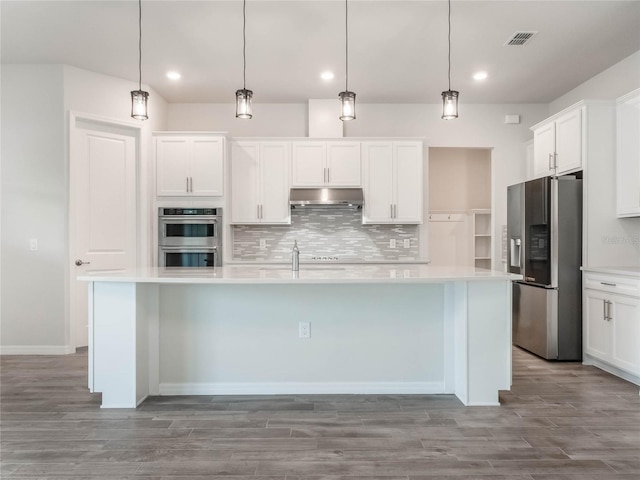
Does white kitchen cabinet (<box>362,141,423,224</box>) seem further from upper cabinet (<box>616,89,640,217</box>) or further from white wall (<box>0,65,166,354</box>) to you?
white wall (<box>0,65,166,354</box>)

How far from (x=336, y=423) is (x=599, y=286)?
267 cm

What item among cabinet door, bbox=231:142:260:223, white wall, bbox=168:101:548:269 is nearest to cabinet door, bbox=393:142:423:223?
white wall, bbox=168:101:548:269

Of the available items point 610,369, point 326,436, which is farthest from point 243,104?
point 610,369

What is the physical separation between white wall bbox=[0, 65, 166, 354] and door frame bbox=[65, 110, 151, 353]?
0.03 m

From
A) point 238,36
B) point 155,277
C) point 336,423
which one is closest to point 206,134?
point 238,36

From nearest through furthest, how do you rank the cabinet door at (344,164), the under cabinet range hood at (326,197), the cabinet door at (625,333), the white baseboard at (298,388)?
the white baseboard at (298,388) < the cabinet door at (625,333) < the under cabinet range hood at (326,197) < the cabinet door at (344,164)

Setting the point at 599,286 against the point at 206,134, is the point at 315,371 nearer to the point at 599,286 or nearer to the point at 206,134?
the point at 599,286

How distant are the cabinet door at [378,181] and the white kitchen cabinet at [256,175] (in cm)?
97

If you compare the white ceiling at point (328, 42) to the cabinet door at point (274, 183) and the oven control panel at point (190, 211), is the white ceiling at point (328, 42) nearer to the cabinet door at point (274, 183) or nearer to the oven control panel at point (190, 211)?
the cabinet door at point (274, 183)

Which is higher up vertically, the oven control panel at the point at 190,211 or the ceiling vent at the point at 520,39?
the ceiling vent at the point at 520,39

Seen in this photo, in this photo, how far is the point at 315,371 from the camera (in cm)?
300

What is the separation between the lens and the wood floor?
2.00 metres

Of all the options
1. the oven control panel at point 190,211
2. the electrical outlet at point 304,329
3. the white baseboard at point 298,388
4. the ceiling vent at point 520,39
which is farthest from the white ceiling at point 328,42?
the white baseboard at point 298,388

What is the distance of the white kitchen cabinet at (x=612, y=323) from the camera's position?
10.5ft
